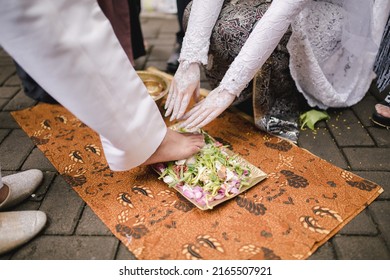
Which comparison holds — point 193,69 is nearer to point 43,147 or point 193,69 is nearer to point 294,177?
point 294,177

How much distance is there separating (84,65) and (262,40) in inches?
29.5

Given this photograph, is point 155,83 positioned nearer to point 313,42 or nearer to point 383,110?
point 313,42

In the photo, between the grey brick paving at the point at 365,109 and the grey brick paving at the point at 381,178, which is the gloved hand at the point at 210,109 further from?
the grey brick paving at the point at 365,109

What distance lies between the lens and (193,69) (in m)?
1.51

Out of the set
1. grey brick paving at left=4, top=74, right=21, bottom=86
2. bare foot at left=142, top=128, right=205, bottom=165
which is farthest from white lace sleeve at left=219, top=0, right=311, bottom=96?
grey brick paving at left=4, top=74, right=21, bottom=86

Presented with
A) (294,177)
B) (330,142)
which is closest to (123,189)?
(294,177)

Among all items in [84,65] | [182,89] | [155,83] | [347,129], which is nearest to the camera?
[84,65]

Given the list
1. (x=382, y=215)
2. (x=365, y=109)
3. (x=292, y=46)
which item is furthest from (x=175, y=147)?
(x=365, y=109)

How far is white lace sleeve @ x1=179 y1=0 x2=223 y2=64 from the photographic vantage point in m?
1.52

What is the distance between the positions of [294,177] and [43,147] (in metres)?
1.21

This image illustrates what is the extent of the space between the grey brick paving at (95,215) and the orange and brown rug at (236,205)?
39 millimetres

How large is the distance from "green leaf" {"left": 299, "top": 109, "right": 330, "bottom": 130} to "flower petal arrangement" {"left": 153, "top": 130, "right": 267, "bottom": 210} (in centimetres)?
53

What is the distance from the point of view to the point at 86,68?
0.92 m

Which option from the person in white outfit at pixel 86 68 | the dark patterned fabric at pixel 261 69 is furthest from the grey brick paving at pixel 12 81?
the person in white outfit at pixel 86 68
